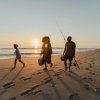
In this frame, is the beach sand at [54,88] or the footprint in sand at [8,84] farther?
the footprint in sand at [8,84]

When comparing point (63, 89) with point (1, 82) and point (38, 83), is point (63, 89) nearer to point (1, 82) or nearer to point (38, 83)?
point (38, 83)

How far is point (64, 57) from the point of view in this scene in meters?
13.8

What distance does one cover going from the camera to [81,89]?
9.16 m

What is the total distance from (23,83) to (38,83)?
0.80 metres

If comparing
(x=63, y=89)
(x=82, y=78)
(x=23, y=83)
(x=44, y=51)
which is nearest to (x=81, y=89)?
(x=63, y=89)

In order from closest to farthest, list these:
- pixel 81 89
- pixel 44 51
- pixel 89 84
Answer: pixel 81 89
pixel 89 84
pixel 44 51

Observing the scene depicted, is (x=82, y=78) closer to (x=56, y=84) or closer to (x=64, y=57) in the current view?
(x=56, y=84)

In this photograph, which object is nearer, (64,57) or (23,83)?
(23,83)

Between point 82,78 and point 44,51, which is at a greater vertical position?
point 44,51

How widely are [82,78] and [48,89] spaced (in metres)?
2.20

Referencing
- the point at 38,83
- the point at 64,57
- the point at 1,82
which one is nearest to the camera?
the point at 38,83

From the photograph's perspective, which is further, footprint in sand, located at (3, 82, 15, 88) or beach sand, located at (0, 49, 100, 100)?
footprint in sand, located at (3, 82, 15, 88)

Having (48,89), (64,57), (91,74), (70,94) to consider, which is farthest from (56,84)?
(64,57)

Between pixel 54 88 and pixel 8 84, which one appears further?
pixel 8 84
